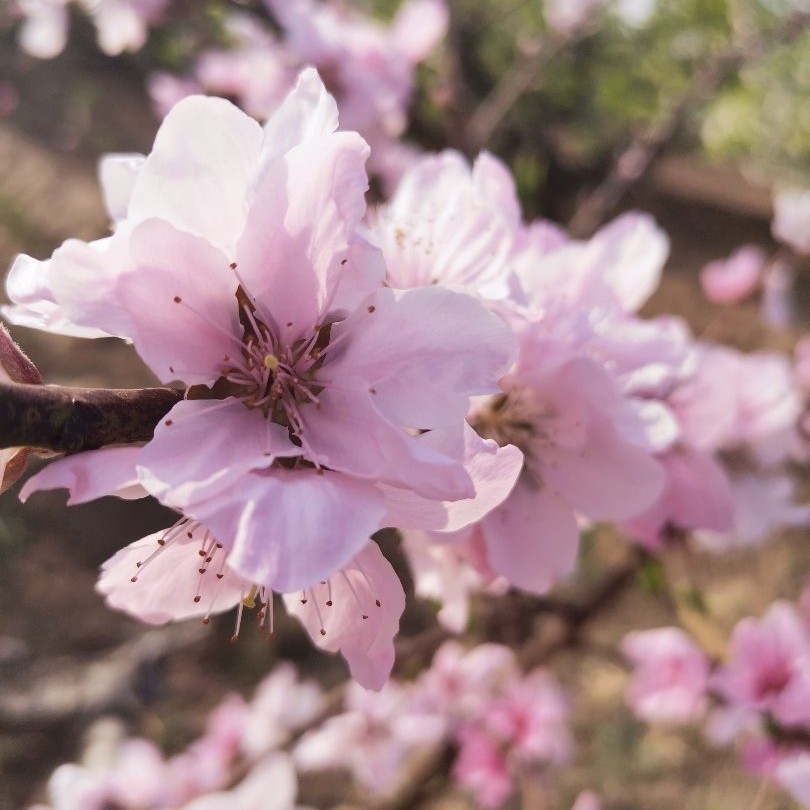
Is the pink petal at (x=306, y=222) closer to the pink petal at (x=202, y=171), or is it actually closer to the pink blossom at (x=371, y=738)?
the pink petal at (x=202, y=171)

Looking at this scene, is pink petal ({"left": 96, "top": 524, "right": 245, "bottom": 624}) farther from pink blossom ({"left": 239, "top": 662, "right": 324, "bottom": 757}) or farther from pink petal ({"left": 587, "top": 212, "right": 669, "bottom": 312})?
pink blossom ({"left": 239, "top": 662, "right": 324, "bottom": 757})

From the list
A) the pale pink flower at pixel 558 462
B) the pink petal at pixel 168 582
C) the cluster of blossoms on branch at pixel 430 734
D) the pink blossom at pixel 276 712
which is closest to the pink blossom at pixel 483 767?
the cluster of blossoms on branch at pixel 430 734

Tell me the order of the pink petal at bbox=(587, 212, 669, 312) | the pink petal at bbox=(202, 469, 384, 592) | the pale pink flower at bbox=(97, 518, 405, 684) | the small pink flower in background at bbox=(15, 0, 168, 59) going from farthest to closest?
the small pink flower in background at bbox=(15, 0, 168, 59) → the pink petal at bbox=(587, 212, 669, 312) → the pale pink flower at bbox=(97, 518, 405, 684) → the pink petal at bbox=(202, 469, 384, 592)

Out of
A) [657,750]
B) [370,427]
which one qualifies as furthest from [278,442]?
[657,750]

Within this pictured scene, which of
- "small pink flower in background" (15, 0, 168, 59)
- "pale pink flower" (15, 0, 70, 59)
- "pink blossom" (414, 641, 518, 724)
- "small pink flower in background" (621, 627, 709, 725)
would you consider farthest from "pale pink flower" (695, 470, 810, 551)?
"pale pink flower" (15, 0, 70, 59)

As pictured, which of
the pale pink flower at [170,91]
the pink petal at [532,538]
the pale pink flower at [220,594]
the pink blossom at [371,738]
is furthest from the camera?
the pale pink flower at [170,91]

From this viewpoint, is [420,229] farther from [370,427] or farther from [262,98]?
[262,98]
